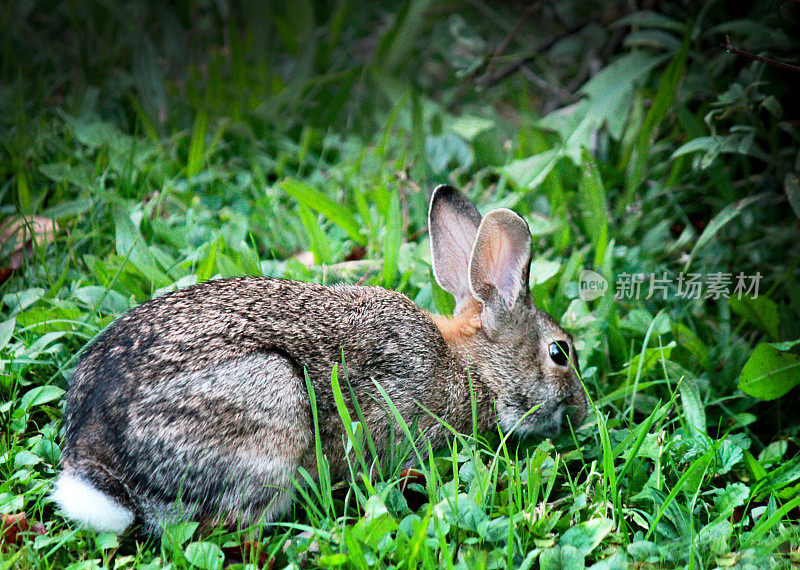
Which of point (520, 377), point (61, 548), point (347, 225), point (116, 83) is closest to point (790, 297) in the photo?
point (520, 377)

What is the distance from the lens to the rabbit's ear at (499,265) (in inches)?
161

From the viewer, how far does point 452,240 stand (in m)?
4.39

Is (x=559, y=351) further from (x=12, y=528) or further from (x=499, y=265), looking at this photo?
(x=12, y=528)

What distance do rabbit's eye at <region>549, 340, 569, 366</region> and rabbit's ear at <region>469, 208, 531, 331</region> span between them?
0.30 meters

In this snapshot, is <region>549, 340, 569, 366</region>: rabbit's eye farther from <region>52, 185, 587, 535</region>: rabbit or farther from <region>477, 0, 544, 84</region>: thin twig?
<region>477, 0, 544, 84</region>: thin twig

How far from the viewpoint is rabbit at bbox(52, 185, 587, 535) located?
10.7 feet

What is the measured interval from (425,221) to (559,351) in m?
1.60

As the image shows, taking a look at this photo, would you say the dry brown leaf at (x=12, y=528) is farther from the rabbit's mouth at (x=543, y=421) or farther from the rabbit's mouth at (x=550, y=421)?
the rabbit's mouth at (x=550, y=421)

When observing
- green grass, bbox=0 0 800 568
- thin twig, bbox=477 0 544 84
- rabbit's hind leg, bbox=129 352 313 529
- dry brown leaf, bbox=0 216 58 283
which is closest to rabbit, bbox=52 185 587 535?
rabbit's hind leg, bbox=129 352 313 529

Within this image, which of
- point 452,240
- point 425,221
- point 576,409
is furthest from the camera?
point 425,221

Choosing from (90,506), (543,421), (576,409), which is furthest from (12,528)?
(576,409)

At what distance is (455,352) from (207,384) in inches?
55.0

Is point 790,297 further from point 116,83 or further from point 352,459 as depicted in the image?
point 116,83

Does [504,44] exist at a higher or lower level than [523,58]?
higher
